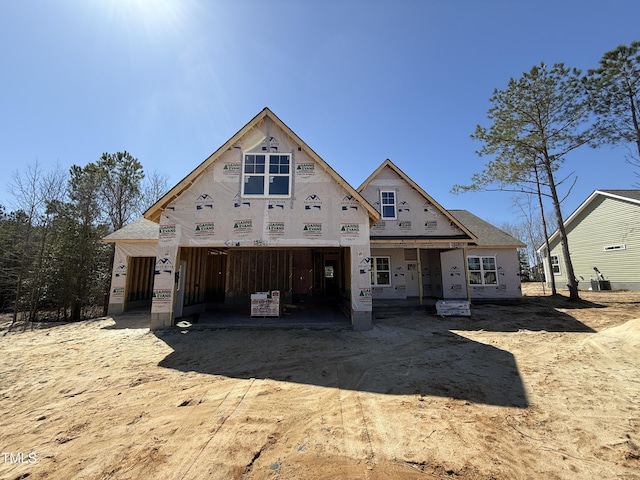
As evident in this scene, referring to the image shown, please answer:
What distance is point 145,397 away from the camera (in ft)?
14.1

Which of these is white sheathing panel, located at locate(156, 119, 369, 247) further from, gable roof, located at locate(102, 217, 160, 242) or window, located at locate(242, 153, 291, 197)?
gable roof, located at locate(102, 217, 160, 242)

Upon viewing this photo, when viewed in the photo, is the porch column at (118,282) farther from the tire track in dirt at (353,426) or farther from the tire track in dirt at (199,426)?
the tire track in dirt at (353,426)

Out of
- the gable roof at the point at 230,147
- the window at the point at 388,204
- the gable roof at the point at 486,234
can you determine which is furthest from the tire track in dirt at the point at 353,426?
the gable roof at the point at 486,234

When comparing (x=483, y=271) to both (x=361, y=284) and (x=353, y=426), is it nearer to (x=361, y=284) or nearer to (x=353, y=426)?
(x=361, y=284)

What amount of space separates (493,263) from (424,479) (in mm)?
16646

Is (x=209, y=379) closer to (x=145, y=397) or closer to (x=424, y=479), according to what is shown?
(x=145, y=397)

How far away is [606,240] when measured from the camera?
19.3 metres

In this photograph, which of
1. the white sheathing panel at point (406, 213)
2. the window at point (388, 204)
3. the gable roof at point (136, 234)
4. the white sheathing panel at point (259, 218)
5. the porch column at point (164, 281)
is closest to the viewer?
the porch column at point (164, 281)

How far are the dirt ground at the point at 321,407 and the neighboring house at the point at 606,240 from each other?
15749 millimetres

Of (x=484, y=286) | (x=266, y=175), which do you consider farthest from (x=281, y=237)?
(x=484, y=286)

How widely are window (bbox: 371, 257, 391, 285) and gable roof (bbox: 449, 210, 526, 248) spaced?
5.18m

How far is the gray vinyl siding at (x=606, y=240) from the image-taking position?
1755 cm

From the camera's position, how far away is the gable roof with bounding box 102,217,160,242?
42.0 ft

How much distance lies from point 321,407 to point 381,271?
39.3ft
